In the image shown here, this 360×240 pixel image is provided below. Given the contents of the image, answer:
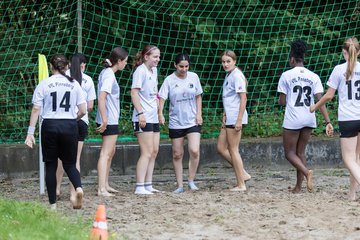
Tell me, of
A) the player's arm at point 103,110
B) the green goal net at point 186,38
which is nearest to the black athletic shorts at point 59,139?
the player's arm at point 103,110

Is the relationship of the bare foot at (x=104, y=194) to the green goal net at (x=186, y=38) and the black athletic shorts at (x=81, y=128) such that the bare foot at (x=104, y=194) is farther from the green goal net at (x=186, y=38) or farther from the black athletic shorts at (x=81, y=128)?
the green goal net at (x=186, y=38)

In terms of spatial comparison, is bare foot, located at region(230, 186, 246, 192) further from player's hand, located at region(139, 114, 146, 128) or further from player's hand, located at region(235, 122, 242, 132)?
player's hand, located at region(139, 114, 146, 128)

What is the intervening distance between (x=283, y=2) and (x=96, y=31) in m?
3.02

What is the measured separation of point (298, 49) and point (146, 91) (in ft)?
5.99

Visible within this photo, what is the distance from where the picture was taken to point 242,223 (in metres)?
9.02

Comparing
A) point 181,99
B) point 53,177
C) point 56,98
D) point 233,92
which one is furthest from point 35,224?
point 233,92

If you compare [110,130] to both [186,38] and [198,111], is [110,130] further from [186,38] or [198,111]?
[186,38]

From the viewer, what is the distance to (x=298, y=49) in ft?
36.9

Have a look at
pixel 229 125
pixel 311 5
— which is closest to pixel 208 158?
Result: pixel 229 125

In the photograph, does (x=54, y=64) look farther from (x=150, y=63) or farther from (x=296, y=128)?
(x=296, y=128)

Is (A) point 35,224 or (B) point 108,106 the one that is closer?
(A) point 35,224

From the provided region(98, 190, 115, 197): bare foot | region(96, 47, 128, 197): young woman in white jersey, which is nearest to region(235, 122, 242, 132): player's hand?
region(96, 47, 128, 197): young woman in white jersey

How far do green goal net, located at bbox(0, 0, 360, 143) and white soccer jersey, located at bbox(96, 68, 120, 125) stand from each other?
2641 mm

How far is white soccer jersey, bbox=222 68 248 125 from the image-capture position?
38.4ft
